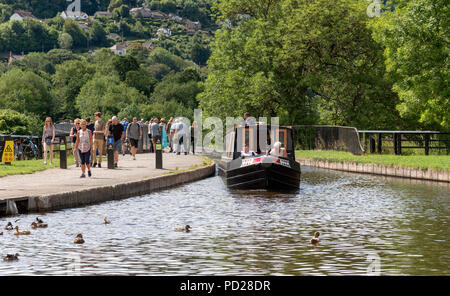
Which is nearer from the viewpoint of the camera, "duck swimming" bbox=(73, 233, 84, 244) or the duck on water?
"duck swimming" bbox=(73, 233, 84, 244)

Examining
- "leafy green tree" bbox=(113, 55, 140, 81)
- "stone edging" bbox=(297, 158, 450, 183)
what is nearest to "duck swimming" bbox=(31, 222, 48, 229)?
"stone edging" bbox=(297, 158, 450, 183)

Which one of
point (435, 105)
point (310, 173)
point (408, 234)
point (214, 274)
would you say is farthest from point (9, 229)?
point (435, 105)

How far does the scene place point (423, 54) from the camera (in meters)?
36.0

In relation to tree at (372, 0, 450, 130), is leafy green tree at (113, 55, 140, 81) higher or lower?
higher

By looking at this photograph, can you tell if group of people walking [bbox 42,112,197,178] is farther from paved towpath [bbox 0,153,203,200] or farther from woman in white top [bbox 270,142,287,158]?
woman in white top [bbox 270,142,287,158]

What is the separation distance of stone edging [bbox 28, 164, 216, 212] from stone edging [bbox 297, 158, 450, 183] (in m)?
8.28

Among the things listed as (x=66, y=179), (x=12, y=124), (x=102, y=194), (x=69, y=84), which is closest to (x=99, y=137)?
(x=66, y=179)

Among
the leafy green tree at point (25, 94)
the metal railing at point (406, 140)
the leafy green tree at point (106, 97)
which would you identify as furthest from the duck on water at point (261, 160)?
the leafy green tree at point (106, 97)

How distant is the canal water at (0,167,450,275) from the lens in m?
10.9

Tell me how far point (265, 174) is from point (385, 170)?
865 centimetres

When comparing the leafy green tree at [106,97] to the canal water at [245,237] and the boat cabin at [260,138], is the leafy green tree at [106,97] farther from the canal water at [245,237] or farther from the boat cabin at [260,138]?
the canal water at [245,237]

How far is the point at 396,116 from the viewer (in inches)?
1916

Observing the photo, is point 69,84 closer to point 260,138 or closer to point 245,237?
point 260,138

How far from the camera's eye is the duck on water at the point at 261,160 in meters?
23.1
